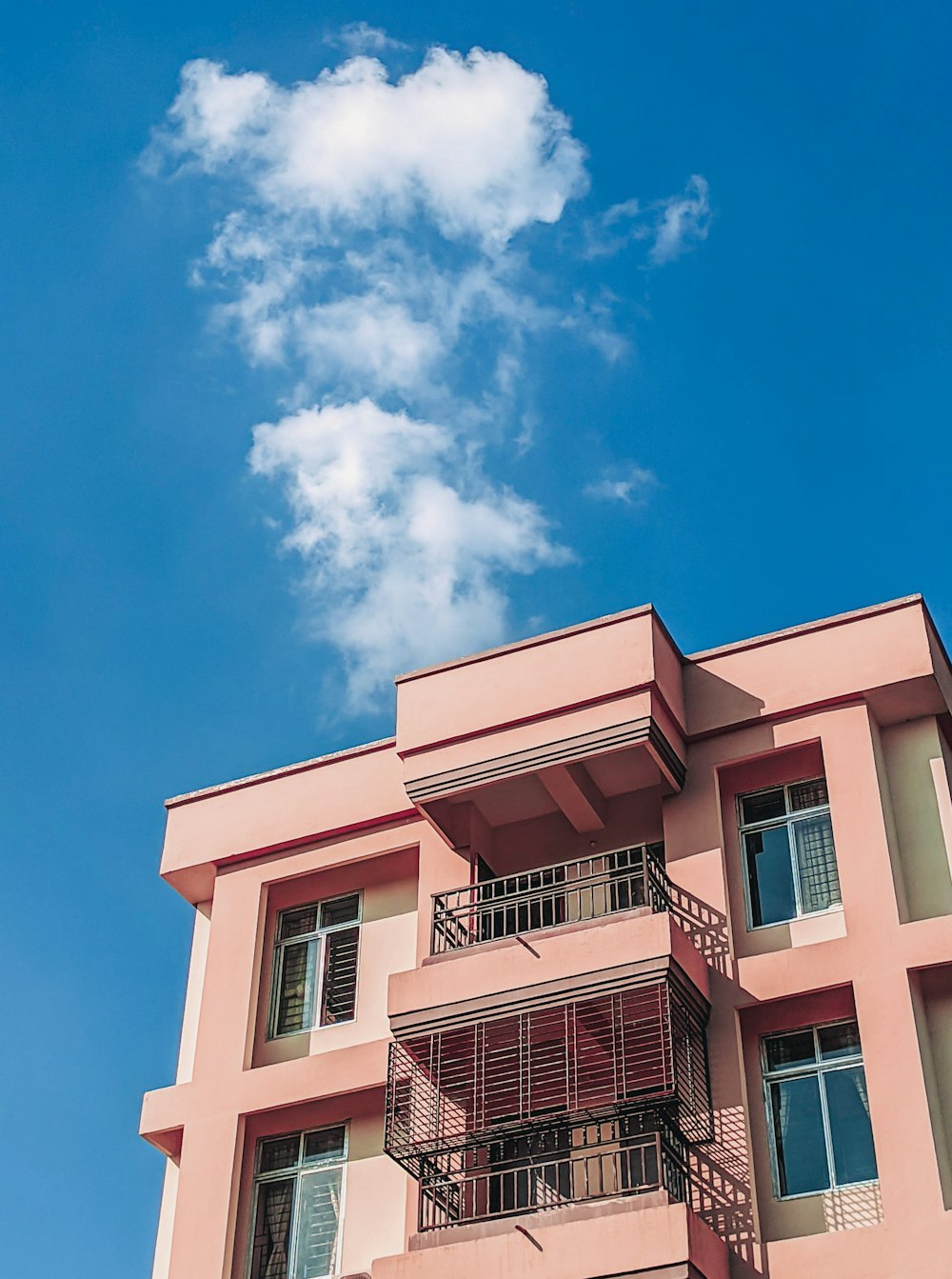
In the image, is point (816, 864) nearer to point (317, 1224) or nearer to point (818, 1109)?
point (818, 1109)

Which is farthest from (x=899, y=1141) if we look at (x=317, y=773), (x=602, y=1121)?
(x=317, y=773)

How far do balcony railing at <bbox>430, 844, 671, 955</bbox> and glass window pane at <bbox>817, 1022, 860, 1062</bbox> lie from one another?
6.55 ft

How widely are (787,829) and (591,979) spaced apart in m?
2.61

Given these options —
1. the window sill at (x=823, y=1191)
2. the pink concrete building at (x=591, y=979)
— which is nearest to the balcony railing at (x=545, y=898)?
the pink concrete building at (x=591, y=979)

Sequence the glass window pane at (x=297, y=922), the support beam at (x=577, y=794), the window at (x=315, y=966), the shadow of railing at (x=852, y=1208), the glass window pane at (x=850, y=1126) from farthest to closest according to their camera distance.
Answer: the glass window pane at (x=297, y=922), the window at (x=315, y=966), the support beam at (x=577, y=794), the glass window pane at (x=850, y=1126), the shadow of railing at (x=852, y=1208)

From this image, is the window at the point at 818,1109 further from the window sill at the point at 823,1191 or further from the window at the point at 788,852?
the window at the point at 788,852

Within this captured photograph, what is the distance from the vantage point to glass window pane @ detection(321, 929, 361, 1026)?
18.9 metres

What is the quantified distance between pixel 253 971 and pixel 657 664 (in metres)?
5.37

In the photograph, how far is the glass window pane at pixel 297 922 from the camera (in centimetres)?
1973

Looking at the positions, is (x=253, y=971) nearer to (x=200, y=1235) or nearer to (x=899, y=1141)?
(x=200, y=1235)

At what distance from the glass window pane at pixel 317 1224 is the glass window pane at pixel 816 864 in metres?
5.32

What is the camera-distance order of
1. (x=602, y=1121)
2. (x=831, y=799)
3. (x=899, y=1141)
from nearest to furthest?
1. (x=899, y=1141)
2. (x=602, y=1121)
3. (x=831, y=799)

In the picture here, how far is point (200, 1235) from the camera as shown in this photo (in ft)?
57.9

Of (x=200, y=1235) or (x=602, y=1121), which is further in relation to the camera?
(x=200, y=1235)
